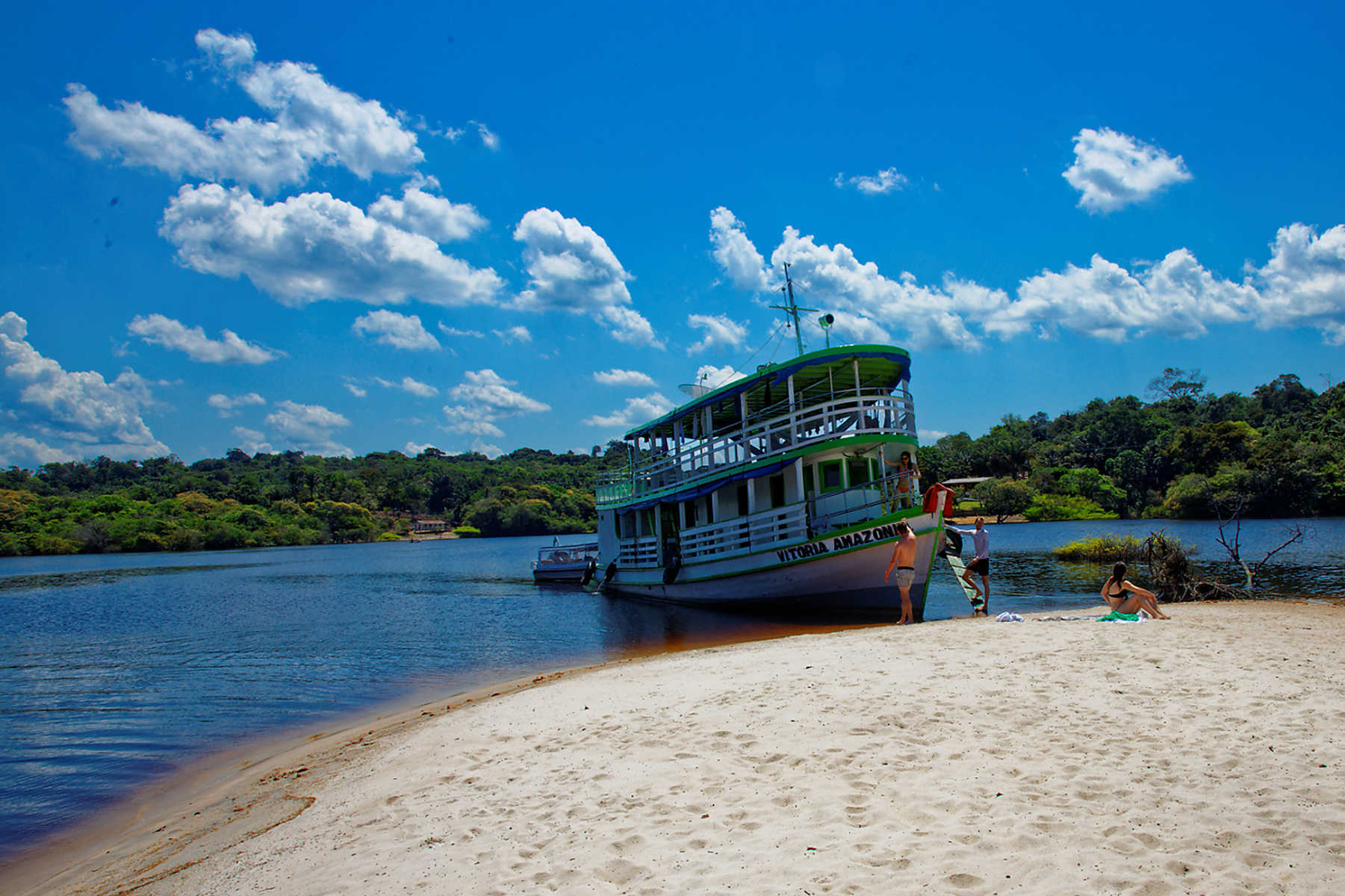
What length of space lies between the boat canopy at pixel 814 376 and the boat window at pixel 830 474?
2.02 meters

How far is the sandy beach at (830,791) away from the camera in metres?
4.09

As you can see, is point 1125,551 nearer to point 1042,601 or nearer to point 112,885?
point 1042,601

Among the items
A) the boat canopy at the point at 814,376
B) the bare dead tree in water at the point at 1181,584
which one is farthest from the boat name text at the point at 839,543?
the bare dead tree in water at the point at 1181,584

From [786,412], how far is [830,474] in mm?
2565

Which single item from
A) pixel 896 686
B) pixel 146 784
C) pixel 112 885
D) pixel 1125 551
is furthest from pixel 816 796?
pixel 1125 551

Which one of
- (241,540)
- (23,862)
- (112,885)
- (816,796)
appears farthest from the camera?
(241,540)

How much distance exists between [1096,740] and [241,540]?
103m

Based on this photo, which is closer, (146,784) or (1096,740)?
(1096,740)

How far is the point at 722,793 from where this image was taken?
5.34 meters

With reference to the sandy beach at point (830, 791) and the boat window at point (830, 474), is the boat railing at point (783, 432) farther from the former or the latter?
the sandy beach at point (830, 791)

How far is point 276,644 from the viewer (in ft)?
63.0

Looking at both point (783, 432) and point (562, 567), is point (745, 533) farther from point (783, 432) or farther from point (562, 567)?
point (562, 567)

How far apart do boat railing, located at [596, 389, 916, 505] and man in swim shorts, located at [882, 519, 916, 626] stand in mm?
3075

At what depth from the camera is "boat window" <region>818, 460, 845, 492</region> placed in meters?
18.6
